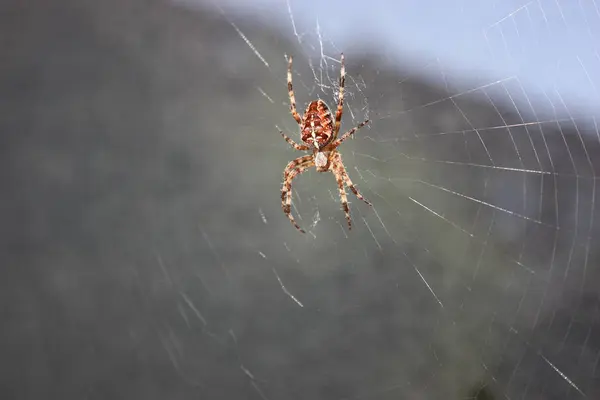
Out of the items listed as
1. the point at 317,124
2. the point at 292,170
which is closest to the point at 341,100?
the point at 317,124

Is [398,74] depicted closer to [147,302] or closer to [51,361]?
[147,302]

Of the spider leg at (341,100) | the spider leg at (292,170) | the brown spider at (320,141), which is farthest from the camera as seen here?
the spider leg at (292,170)

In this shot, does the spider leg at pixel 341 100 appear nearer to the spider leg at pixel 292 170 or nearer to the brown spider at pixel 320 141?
the brown spider at pixel 320 141

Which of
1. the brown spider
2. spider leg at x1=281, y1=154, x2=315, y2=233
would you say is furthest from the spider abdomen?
spider leg at x1=281, y1=154, x2=315, y2=233

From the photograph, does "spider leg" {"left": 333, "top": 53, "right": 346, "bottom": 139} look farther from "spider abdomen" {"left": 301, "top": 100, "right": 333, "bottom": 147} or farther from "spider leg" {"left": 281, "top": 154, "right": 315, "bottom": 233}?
"spider leg" {"left": 281, "top": 154, "right": 315, "bottom": 233}

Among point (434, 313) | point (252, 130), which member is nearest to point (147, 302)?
point (252, 130)

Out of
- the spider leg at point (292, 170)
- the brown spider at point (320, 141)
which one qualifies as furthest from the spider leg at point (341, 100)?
the spider leg at point (292, 170)

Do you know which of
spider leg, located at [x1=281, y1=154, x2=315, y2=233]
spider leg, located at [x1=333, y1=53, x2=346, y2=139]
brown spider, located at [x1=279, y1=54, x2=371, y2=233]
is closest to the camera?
spider leg, located at [x1=333, y1=53, x2=346, y2=139]
